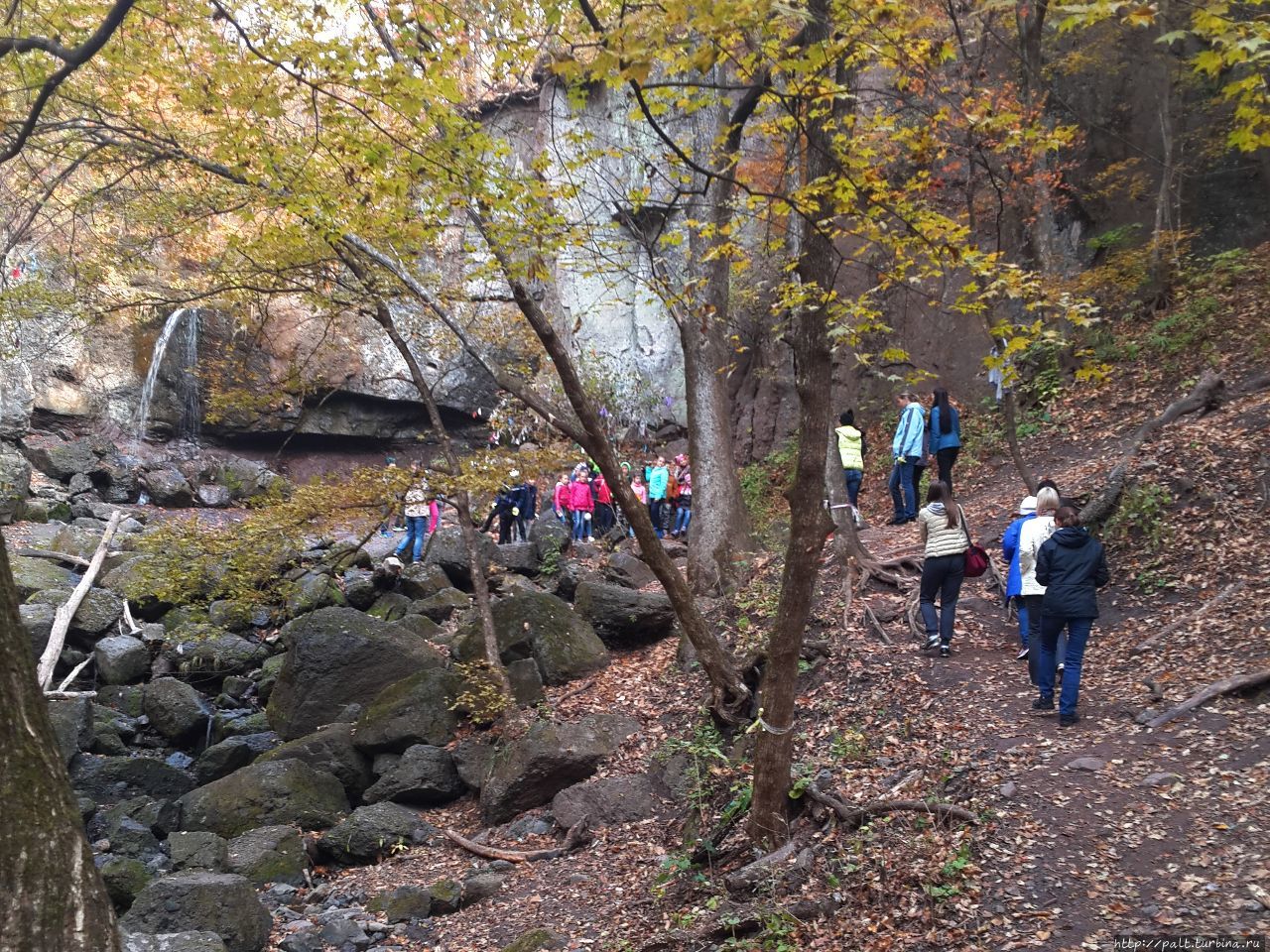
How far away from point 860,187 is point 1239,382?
9916 millimetres

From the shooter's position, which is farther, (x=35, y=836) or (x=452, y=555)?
(x=452, y=555)

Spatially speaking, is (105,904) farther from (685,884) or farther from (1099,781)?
(1099,781)

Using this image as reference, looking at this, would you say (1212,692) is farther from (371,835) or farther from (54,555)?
(54,555)

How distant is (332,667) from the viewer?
11781 mm

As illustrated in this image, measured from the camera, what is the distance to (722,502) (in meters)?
12.0

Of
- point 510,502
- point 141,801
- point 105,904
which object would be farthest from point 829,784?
point 510,502

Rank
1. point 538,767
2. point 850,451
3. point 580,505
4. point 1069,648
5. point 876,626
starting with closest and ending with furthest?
point 1069,648 < point 538,767 < point 876,626 < point 850,451 < point 580,505

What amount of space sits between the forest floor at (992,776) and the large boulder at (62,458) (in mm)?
19645

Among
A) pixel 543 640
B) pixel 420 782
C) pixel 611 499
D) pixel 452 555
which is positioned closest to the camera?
pixel 420 782

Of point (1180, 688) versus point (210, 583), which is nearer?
point (1180, 688)

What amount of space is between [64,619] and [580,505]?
9.66 m

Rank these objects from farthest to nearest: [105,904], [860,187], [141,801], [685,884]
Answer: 1. [141,801]
2. [685,884]
3. [860,187]
4. [105,904]

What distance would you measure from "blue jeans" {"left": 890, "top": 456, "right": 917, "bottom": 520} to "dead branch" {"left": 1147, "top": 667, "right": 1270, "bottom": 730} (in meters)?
7.23

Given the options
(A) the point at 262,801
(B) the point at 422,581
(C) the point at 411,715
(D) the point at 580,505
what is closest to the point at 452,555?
(B) the point at 422,581
